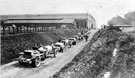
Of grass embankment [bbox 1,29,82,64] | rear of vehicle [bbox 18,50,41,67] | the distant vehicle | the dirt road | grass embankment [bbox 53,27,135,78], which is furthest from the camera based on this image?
the distant vehicle

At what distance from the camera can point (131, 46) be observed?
55.5 ft

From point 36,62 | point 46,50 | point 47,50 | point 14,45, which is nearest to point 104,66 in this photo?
point 36,62

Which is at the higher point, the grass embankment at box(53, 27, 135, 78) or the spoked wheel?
the grass embankment at box(53, 27, 135, 78)

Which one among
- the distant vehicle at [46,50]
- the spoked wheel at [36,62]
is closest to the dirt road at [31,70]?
the spoked wheel at [36,62]

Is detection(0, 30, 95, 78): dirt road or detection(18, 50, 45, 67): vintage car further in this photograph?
detection(18, 50, 45, 67): vintage car

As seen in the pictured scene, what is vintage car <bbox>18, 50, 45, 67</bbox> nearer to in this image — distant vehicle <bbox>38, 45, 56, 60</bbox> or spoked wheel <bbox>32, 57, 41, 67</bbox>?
spoked wheel <bbox>32, 57, 41, 67</bbox>

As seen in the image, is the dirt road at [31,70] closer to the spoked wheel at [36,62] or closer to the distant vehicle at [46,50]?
the spoked wheel at [36,62]

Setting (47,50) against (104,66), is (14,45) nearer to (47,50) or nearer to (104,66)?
(47,50)

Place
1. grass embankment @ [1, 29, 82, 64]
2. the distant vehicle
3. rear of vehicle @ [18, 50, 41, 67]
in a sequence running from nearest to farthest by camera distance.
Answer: rear of vehicle @ [18, 50, 41, 67], grass embankment @ [1, 29, 82, 64], the distant vehicle

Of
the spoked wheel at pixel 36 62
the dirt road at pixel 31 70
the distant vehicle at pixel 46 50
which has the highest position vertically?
the distant vehicle at pixel 46 50

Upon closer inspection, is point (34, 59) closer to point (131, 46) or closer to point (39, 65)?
point (39, 65)

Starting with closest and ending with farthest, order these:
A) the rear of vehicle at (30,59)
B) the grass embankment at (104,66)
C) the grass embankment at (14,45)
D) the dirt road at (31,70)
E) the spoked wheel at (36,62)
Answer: the grass embankment at (104,66), the dirt road at (31,70), the rear of vehicle at (30,59), the spoked wheel at (36,62), the grass embankment at (14,45)

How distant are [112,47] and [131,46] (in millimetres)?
2701

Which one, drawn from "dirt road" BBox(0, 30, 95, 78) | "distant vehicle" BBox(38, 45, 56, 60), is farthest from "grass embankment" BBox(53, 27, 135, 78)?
"distant vehicle" BBox(38, 45, 56, 60)
